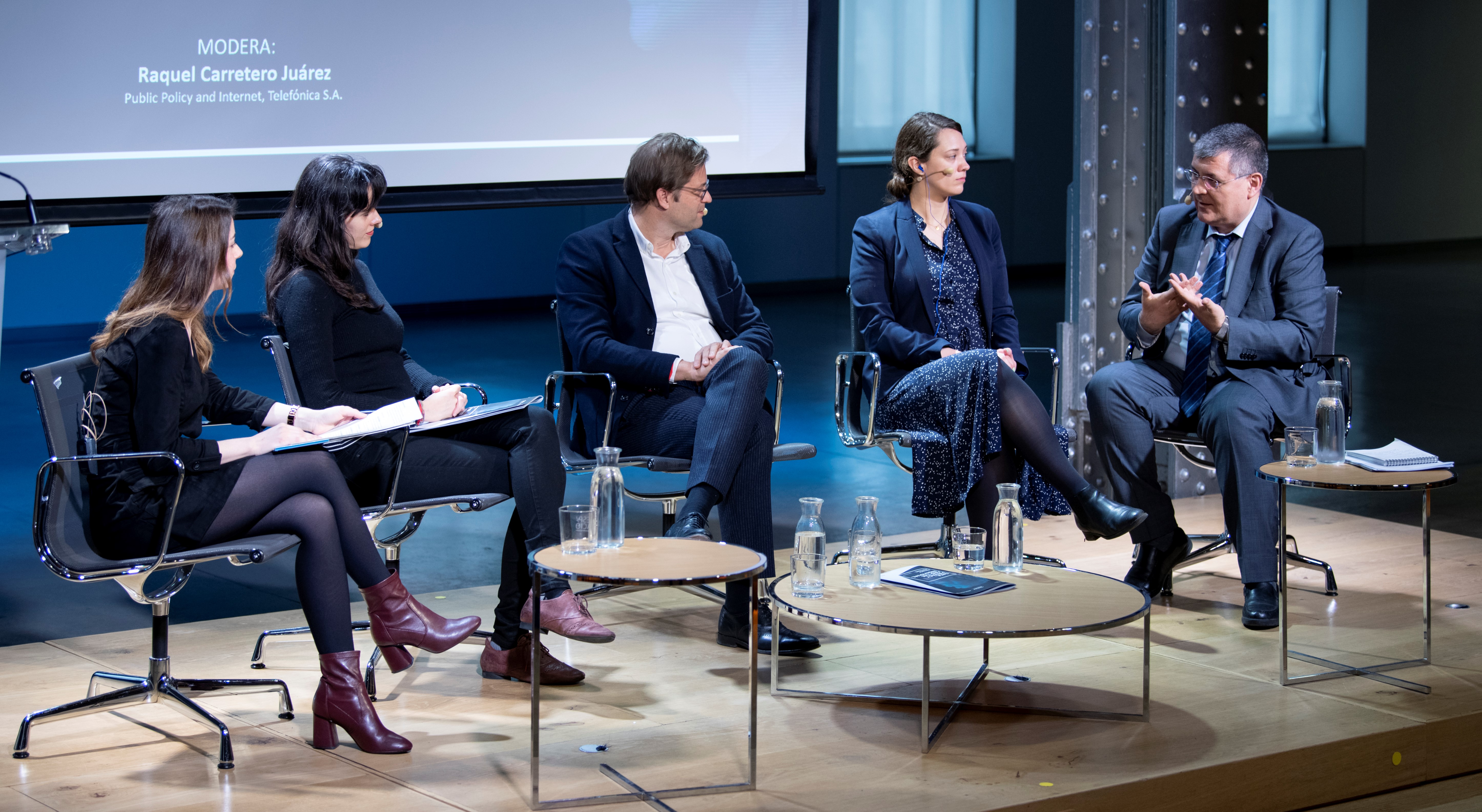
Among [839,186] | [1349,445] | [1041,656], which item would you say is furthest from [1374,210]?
[1041,656]

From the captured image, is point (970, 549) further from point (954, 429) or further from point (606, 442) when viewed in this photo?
point (606, 442)

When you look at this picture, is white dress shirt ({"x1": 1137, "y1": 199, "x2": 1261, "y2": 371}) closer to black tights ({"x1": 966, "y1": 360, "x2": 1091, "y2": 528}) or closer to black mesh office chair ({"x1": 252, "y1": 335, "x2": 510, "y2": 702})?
black tights ({"x1": 966, "y1": 360, "x2": 1091, "y2": 528})

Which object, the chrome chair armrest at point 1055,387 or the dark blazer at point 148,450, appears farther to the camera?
the chrome chair armrest at point 1055,387

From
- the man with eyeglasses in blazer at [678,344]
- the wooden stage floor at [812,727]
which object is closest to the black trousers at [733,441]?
the man with eyeglasses in blazer at [678,344]

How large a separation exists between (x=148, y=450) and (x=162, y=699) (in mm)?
499

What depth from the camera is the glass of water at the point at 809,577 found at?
3121mm

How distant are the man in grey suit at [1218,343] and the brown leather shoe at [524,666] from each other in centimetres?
158

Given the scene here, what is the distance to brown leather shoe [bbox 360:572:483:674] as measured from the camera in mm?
3100

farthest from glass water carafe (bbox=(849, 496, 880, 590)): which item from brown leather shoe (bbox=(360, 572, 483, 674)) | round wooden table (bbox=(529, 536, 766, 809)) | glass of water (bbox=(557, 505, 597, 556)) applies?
brown leather shoe (bbox=(360, 572, 483, 674))

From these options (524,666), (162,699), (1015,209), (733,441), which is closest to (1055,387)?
(733,441)

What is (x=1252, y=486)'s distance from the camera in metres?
3.93

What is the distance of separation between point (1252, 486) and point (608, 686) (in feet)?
5.50

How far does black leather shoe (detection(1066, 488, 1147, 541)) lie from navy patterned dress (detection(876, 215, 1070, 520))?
6.6 inches

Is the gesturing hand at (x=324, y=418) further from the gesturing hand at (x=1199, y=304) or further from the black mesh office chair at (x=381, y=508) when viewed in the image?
the gesturing hand at (x=1199, y=304)
